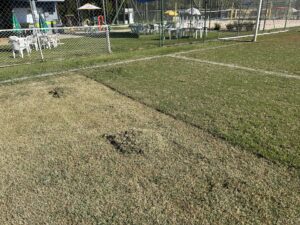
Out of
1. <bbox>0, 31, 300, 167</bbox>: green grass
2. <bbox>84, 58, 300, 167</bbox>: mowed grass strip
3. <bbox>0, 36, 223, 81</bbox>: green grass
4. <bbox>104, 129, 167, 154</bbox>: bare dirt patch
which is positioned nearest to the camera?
<bbox>104, 129, 167, 154</bbox>: bare dirt patch

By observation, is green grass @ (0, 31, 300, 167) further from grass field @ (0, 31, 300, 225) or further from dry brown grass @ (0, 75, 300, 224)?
dry brown grass @ (0, 75, 300, 224)

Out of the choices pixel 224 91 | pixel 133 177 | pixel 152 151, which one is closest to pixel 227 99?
pixel 224 91

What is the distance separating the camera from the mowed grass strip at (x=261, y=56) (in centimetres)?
898

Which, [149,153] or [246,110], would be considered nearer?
[149,153]

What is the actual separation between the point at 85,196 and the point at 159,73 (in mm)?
5831

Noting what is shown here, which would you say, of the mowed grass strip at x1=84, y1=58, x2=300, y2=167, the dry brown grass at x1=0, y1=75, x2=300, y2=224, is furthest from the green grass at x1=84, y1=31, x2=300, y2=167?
the dry brown grass at x1=0, y1=75, x2=300, y2=224

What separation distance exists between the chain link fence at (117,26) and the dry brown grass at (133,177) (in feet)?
22.4

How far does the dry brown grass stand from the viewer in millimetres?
2795

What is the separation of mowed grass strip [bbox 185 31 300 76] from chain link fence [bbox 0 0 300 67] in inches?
125

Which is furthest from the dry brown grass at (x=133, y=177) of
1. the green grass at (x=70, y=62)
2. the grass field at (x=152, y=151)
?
the green grass at (x=70, y=62)

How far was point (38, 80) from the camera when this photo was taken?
7996 mm

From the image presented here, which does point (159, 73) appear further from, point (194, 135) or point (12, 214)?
point (12, 214)

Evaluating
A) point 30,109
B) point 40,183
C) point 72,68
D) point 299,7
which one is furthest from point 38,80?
point 299,7

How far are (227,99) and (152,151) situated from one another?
2757 mm
